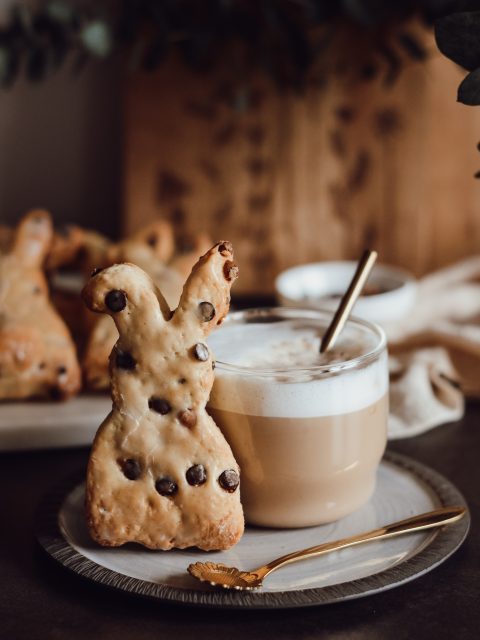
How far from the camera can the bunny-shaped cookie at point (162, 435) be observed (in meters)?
0.87

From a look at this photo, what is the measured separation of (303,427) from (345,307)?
0.15 m

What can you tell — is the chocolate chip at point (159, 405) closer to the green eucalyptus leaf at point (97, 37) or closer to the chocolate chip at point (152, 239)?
the chocolate chip at point (152, 239)

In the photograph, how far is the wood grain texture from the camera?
72.6 inches

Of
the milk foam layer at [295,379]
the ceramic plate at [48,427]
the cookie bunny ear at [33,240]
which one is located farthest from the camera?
the cookie bunny ear at [33,240]

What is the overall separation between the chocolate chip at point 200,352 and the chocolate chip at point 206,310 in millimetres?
24

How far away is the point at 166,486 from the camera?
2.88 ft

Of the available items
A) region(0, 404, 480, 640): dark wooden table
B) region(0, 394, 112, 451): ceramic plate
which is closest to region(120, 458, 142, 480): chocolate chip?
region(0, 404, 480, 640): dark wooden table

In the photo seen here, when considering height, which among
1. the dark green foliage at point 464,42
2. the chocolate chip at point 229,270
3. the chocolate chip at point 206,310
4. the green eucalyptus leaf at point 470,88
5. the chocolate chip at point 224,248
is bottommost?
the chocolate chip at point 206,310

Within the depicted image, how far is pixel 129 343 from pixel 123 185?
3.60ft

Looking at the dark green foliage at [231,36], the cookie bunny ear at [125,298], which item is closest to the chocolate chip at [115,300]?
the cookie bunny ear at [125,298]

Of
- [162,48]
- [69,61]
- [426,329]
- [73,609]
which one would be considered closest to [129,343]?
[73,609]

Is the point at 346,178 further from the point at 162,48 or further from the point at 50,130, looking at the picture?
the point at 50,130

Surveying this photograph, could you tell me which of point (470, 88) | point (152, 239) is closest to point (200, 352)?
point (470, 88)

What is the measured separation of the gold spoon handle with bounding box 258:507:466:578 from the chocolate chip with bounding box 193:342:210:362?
195 millimetres
